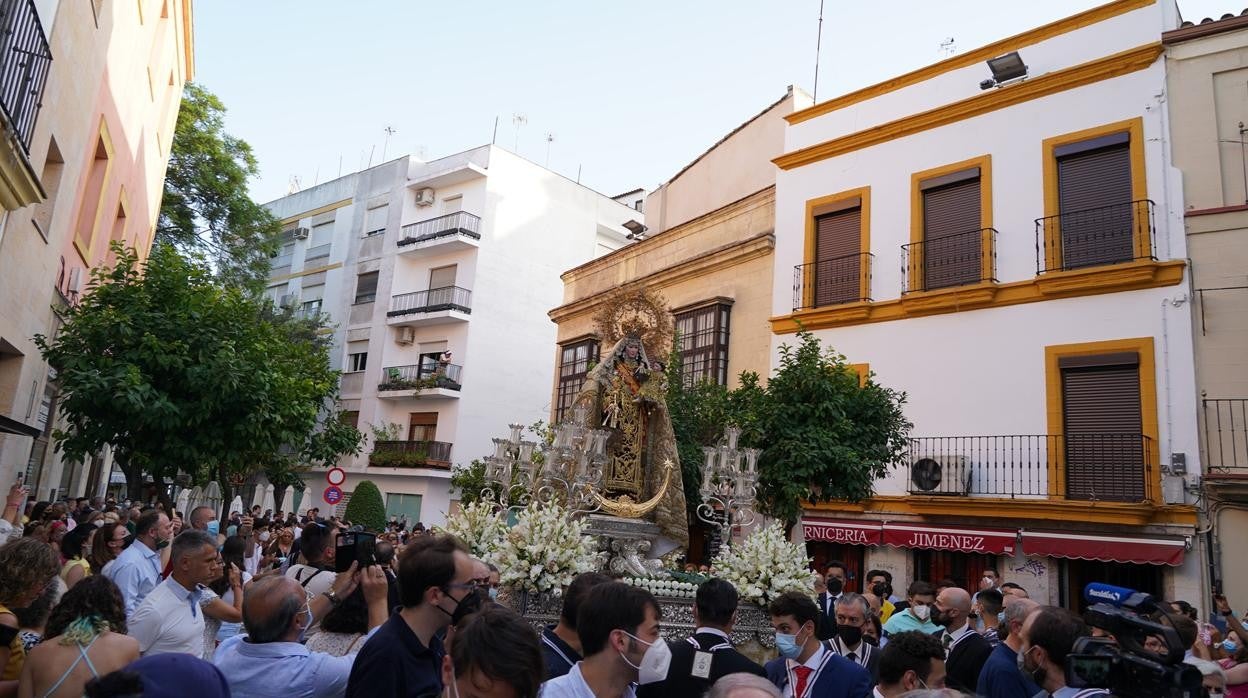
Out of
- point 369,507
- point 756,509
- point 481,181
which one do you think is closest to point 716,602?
point 756,509

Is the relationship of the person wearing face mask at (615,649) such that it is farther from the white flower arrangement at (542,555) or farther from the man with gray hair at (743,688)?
the white flower arrangement at (542,555)

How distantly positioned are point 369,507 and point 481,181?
40.3 feet

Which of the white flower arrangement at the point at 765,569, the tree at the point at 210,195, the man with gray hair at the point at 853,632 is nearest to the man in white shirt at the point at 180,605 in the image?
the man with gray hair at the point at 853,632

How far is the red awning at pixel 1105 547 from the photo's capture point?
1284cm

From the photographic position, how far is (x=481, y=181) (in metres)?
32.1

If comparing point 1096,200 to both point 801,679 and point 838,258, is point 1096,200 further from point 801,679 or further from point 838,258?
point 801,679

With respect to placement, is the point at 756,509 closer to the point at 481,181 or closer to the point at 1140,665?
the point at 1140,665

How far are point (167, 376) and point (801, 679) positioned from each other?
9930 millimetres

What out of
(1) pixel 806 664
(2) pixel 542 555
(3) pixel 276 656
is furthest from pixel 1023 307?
(3) pixel 276 656

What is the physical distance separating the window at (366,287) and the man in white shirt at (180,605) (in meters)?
30.4

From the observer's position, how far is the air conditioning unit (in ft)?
50.2

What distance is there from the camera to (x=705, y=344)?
2003cm

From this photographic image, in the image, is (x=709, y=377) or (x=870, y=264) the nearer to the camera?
(x=870, y=264)

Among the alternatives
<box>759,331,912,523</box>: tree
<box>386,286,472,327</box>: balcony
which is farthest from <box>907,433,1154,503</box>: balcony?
<box>386,286,472,327</box>: balcony
